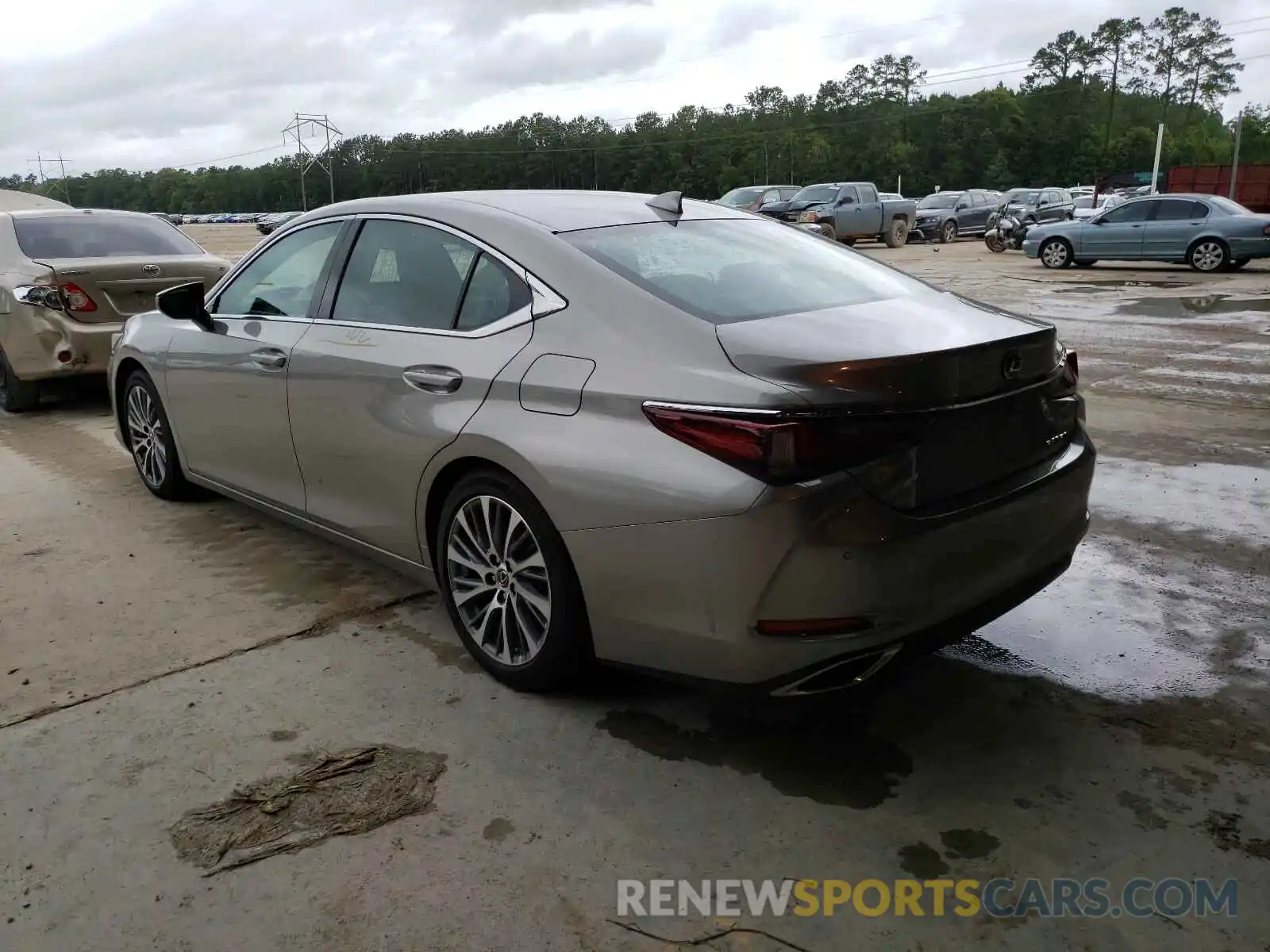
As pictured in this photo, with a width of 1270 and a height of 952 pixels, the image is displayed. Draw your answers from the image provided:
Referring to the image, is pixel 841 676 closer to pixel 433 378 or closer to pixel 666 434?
pixel 666 434

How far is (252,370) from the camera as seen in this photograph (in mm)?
4430

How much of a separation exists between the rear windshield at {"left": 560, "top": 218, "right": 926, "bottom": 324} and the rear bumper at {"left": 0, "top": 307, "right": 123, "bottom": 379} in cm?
573

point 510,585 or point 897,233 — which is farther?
point 897,233

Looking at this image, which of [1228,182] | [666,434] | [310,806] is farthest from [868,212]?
[310,806]

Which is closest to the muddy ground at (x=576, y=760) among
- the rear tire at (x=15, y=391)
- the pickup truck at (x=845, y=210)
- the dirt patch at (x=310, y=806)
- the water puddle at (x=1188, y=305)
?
the dirt patch at (x=310, y=806)

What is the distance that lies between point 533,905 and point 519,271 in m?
1.90

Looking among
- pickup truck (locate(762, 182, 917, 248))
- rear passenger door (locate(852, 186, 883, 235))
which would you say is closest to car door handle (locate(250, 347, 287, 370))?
pickup truck (locate(762, 182, 917, 248))

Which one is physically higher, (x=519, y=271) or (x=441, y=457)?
(x=519, y=271)

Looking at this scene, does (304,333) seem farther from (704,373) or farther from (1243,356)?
(1243,356)

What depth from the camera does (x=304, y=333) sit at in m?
4.15

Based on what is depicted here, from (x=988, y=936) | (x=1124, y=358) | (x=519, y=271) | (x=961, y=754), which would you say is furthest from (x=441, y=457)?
(x=1124, y=358)

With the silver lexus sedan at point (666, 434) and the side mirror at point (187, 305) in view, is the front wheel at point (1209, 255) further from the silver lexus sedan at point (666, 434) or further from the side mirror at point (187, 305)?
the side mirror at point (187, 305)

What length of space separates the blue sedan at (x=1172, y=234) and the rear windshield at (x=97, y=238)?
17.3 meters

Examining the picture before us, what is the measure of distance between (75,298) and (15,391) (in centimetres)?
116
